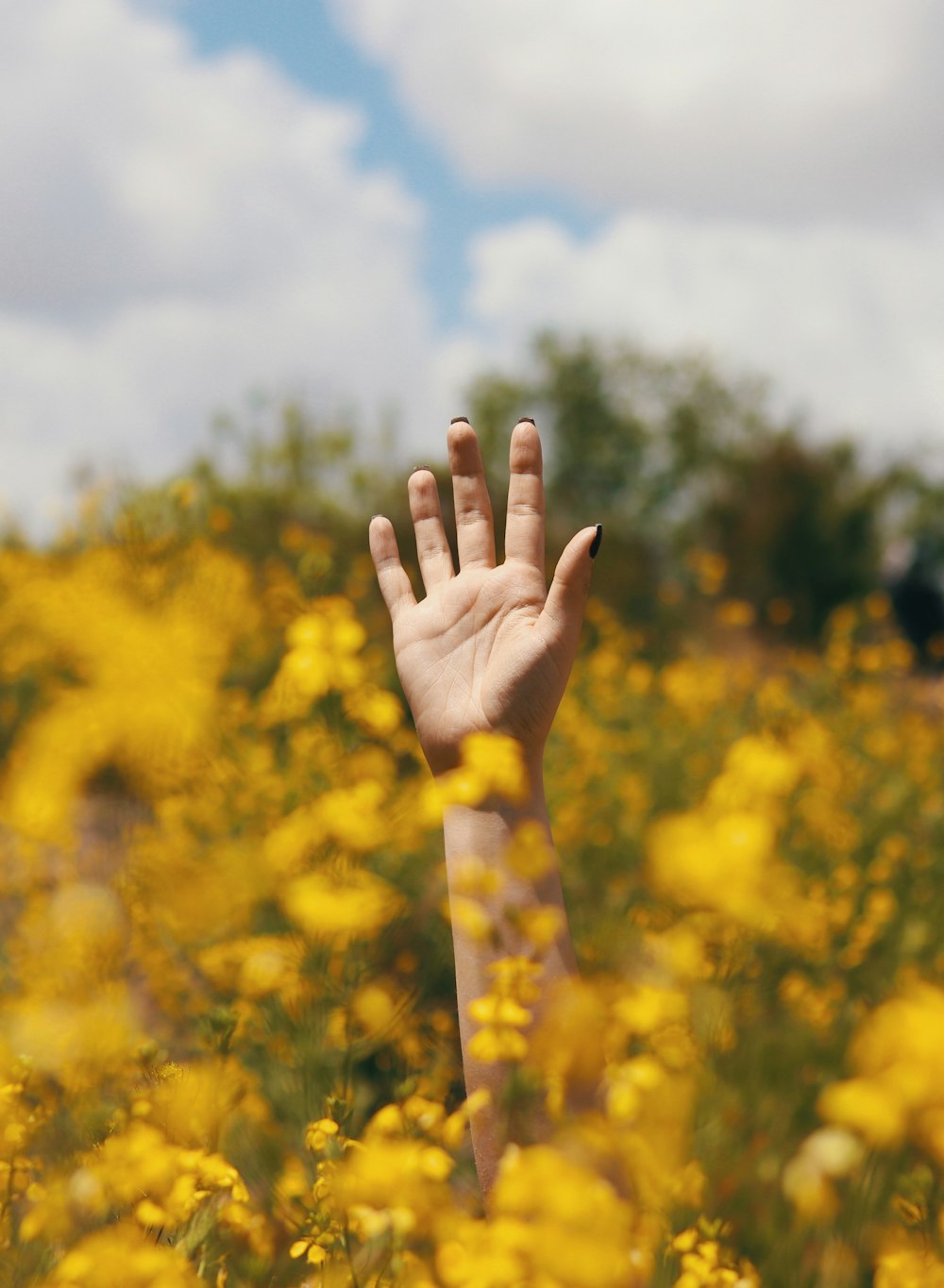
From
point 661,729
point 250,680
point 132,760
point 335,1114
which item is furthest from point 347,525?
point 335,1114

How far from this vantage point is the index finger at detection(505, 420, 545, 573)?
1942 millimetres

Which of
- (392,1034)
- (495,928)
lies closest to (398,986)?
(392,1034)

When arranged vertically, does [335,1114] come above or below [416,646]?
below

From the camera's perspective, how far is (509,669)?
176cm

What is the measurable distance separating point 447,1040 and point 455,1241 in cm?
142

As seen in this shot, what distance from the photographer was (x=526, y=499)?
6.41 feet

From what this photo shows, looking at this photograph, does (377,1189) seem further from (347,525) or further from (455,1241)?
(347,525)

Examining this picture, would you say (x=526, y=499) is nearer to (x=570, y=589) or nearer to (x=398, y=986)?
(x=570, y=589)

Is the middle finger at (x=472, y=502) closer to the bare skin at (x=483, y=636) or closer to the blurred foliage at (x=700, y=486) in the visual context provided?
the bare skin at (x=483, y=636)

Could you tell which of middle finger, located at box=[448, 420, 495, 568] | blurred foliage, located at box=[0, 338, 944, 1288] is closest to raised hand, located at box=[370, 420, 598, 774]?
middle finger, located at box=[448, 420, 495, 568]

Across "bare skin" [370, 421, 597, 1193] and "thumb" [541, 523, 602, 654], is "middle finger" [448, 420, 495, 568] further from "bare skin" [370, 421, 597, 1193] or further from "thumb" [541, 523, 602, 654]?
"thumb" [541, 523, 602, 654]

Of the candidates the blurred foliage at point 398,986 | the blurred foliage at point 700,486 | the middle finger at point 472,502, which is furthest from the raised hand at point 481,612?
the blurred foliage at point 700,486

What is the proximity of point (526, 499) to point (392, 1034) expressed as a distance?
0.86 meters

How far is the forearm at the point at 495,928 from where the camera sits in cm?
135
